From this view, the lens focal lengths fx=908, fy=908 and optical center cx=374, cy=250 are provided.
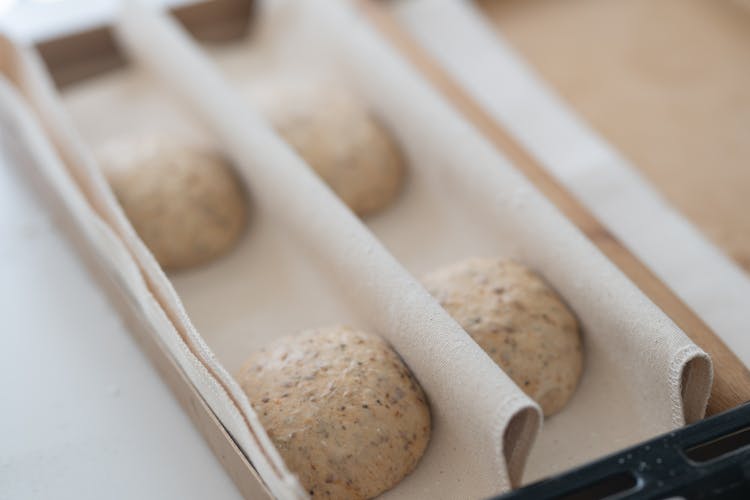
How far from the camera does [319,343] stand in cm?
126

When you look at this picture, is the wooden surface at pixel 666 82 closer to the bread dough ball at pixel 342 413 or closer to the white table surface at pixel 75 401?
the bread dough ball at pixel 342 413

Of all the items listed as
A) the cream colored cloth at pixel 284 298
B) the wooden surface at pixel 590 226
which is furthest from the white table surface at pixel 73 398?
the wooden surface at pixel 590 226

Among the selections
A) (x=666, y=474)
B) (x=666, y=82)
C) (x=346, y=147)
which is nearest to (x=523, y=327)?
(x=666, y=474)

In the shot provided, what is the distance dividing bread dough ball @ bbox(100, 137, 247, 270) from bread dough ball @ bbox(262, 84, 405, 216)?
15 cm

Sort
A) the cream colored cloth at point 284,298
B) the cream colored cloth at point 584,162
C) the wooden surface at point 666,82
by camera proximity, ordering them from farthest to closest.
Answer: the wooden surface at point 666,82 → the cream colored cloth at point 584,162 → the cream colored cloth at point 284,298

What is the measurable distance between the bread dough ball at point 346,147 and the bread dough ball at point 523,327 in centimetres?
32

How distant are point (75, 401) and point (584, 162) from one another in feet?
3.38

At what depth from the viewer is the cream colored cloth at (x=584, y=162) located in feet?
4.91

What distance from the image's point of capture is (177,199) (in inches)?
59.9

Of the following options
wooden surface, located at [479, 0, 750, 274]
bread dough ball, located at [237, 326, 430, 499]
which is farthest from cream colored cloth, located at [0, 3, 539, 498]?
wooden surface, located at [479, 0, 750, 274]

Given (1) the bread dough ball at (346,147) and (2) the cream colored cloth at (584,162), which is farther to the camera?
(1) the bread dough ball at (346,147)

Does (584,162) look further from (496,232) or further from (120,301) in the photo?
(120,301)

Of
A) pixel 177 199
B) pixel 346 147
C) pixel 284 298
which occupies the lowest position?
pixel 284 298

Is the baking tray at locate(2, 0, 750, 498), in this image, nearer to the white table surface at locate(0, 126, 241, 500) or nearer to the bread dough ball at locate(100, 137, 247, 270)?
the white table surface at locate(0, 126, 241, 500)
